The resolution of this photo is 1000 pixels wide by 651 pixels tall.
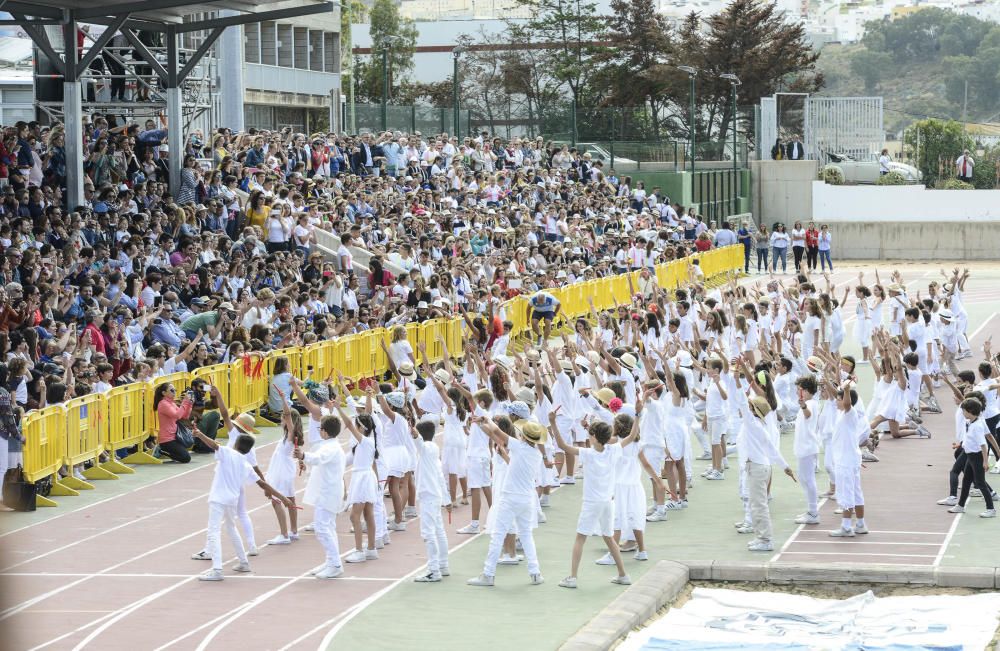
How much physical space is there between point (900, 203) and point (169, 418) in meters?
43.4

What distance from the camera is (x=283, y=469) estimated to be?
45.8 ft

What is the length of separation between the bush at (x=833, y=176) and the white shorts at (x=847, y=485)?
1920 inches

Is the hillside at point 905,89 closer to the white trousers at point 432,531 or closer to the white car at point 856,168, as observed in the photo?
the white car at point 856,168

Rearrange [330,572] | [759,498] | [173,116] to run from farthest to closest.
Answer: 1. [173,116]
2. [759,498]
3. [330,572]

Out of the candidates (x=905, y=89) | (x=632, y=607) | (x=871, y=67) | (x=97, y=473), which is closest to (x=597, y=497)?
(x=632, y=607)

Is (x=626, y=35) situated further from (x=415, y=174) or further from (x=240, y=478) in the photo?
(x=240, y=478)

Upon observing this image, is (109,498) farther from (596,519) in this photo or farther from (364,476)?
(596,519)

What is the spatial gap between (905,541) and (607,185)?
28.5 metres

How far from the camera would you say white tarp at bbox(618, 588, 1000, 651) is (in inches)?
426

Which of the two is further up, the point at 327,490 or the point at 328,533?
the point at 327,490

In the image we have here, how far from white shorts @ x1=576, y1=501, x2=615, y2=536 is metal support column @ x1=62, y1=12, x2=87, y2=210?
14804 millimetres

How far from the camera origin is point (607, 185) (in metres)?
42.1

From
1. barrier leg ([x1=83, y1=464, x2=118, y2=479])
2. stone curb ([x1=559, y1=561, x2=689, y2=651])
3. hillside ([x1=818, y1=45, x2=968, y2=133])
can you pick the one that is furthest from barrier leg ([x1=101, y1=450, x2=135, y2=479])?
hillside ([x1=818, y1=45, x2=968, y2=133])

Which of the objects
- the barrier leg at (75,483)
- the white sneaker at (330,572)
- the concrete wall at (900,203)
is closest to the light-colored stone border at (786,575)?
the white sneaker at (330,572)
